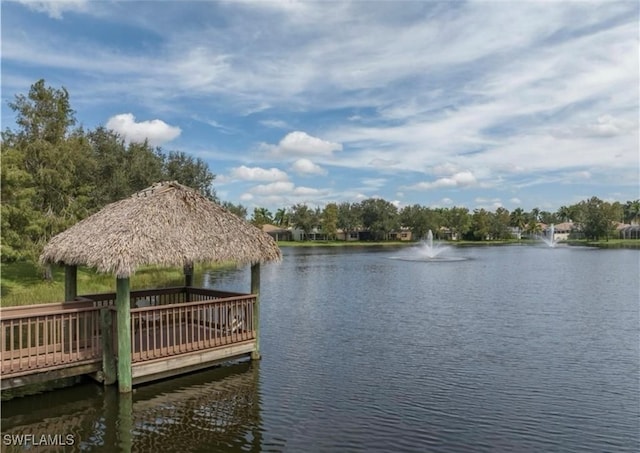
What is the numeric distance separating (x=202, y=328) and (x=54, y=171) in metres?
19.7

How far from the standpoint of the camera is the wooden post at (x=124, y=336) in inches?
444

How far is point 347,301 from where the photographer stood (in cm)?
2720

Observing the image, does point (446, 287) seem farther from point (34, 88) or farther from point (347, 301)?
point (34, 88)

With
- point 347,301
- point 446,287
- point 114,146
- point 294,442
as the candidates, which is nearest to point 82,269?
point 114,146

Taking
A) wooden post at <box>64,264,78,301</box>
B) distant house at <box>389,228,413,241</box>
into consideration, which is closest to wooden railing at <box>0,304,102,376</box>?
wooden post at <box>64,264,78,301</box>

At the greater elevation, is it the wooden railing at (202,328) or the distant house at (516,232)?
the distant house at (516,232)

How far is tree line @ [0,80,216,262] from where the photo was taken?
78.2ft

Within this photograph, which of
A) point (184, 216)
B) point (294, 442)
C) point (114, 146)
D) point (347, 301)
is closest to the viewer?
point (294, 442)

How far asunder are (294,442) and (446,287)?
985 inches

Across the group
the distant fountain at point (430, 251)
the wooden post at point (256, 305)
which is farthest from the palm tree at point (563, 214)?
the wooden post at point (256, 305)

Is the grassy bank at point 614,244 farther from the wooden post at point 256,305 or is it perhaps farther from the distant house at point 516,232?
the wooden post at point 256,305

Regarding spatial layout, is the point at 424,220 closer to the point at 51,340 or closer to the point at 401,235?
the point at 401,235

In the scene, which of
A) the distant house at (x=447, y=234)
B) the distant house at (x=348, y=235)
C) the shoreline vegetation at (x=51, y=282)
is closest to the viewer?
the shoreline vegetation at (x=51, y=282)

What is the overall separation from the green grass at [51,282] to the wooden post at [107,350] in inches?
469
